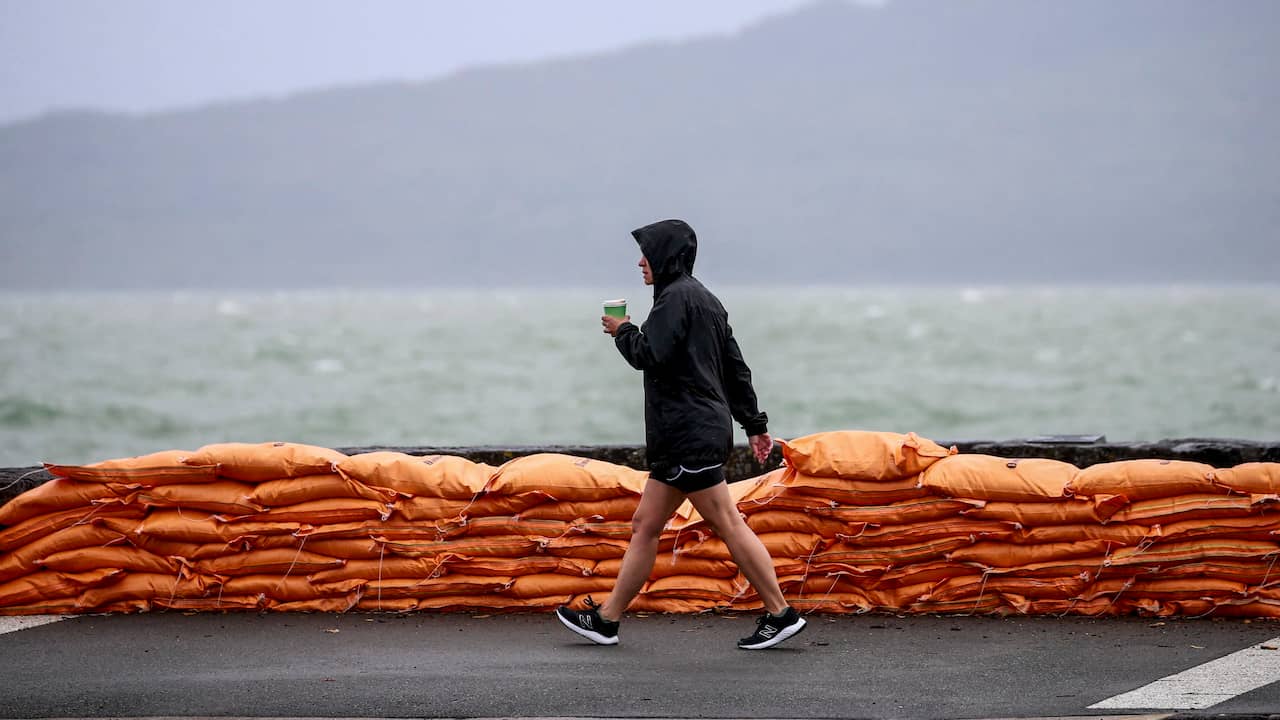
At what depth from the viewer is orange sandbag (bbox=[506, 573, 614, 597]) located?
693cm

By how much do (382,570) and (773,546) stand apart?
1.89 m

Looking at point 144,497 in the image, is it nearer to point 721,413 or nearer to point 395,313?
point 721,413

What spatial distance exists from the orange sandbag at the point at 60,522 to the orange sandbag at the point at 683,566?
90.3 inches

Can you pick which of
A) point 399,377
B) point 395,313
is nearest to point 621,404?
point 399,377

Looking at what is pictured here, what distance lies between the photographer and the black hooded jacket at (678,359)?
5848mm

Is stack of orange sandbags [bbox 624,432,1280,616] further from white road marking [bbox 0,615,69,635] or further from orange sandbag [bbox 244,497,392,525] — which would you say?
white road marking [bbox 0,615,69,635]

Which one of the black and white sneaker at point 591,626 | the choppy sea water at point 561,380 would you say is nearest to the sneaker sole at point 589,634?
the black and white sneaker at point 591,626

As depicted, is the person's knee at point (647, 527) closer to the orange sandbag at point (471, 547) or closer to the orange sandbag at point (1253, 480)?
the orange sandbag at point (471, 547)

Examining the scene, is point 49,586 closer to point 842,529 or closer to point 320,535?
point 320,535

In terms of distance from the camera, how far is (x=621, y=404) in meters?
66.4

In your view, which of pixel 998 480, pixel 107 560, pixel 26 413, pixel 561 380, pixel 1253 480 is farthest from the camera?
pixel 561 380

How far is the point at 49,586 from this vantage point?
7.01 m

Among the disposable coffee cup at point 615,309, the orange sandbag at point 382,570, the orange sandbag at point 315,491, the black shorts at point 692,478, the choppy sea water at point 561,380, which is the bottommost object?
the choppy sea water at point 561,380

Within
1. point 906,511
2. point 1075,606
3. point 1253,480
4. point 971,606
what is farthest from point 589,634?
point 1253,480
